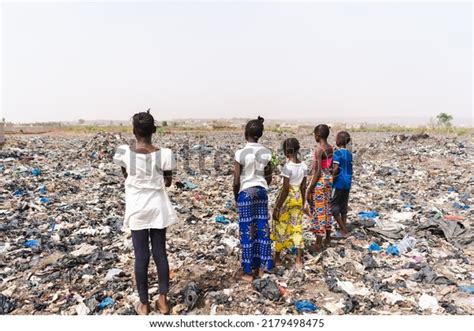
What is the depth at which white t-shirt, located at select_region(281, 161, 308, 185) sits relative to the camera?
352 cm

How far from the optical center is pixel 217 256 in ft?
13.3

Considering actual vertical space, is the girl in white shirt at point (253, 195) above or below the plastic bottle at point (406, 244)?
above

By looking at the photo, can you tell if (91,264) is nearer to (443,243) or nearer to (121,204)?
(121,204)

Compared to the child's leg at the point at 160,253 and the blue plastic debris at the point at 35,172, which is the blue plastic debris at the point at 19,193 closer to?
the blue plastic debris at the point at 35,172

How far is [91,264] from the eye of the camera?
151 inches

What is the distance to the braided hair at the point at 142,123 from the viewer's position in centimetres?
263

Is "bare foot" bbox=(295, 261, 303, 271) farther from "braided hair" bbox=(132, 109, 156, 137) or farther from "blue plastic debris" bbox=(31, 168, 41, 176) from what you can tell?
"blue plastic debris" bbox=(31, 168, 41, 176)

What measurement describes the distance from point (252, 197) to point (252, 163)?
1.03 ft

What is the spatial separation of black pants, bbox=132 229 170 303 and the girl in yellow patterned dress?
4.21 feet

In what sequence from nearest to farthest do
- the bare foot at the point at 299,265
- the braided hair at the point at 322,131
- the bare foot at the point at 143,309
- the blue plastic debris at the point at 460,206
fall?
the bare foot at the point at 143,309 → the bare foot at the point at 299,265 → the braided hair at the point at 322,131 → the blue plastic debris at the point at 460,206

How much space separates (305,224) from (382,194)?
2739 mm

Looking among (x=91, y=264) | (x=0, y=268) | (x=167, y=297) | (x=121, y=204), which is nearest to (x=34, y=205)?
(x=121, y=204)

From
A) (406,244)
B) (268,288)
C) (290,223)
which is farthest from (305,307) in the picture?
Result: (406,244)

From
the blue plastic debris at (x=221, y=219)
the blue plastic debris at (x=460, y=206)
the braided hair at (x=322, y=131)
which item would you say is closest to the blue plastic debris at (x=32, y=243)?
the blue plastic debris at (x=221, y=219)
